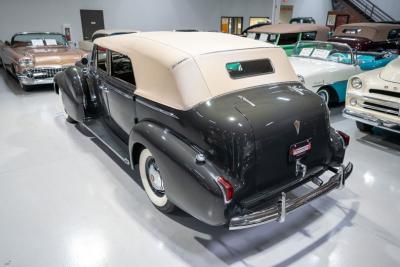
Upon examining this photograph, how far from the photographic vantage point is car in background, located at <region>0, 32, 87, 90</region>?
7074 millimetres

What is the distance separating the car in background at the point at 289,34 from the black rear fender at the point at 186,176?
5.91 meters

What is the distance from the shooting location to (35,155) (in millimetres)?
4172

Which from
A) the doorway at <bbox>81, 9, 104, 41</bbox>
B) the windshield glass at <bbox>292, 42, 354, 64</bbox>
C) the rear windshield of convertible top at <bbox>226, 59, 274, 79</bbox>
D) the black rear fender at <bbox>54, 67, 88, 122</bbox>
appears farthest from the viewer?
the doorway at <bbox>81, 9, 104, 41</bbox>

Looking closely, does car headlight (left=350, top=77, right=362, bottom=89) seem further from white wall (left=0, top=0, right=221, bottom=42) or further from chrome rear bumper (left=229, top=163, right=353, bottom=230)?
white wall (left=0, top=0, right=221, bottom=42)

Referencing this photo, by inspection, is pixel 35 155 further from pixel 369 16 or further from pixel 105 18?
pixel 369 16

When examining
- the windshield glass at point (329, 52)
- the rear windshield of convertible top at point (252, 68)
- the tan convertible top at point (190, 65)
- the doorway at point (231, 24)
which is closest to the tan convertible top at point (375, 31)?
the windshield glass at point (329, 52)

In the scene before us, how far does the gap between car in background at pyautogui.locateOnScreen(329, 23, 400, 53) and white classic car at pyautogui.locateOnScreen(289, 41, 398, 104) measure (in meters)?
2.00

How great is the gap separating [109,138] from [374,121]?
3.60 m

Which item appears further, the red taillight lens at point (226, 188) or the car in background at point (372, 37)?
the car in background at point (372, 37)

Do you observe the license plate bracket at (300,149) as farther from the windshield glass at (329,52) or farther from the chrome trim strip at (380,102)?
the windshield glass at (329,52)

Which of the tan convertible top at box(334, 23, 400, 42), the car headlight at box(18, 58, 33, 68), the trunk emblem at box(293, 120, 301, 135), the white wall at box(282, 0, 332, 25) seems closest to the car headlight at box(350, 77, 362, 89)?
the trunk emblem at box(293, 120, 301, 135)

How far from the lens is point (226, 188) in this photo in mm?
2168

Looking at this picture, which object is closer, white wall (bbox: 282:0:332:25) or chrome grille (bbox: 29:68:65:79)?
chrome grille (bbox: 29:68:65:79)

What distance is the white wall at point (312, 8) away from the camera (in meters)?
19.2
